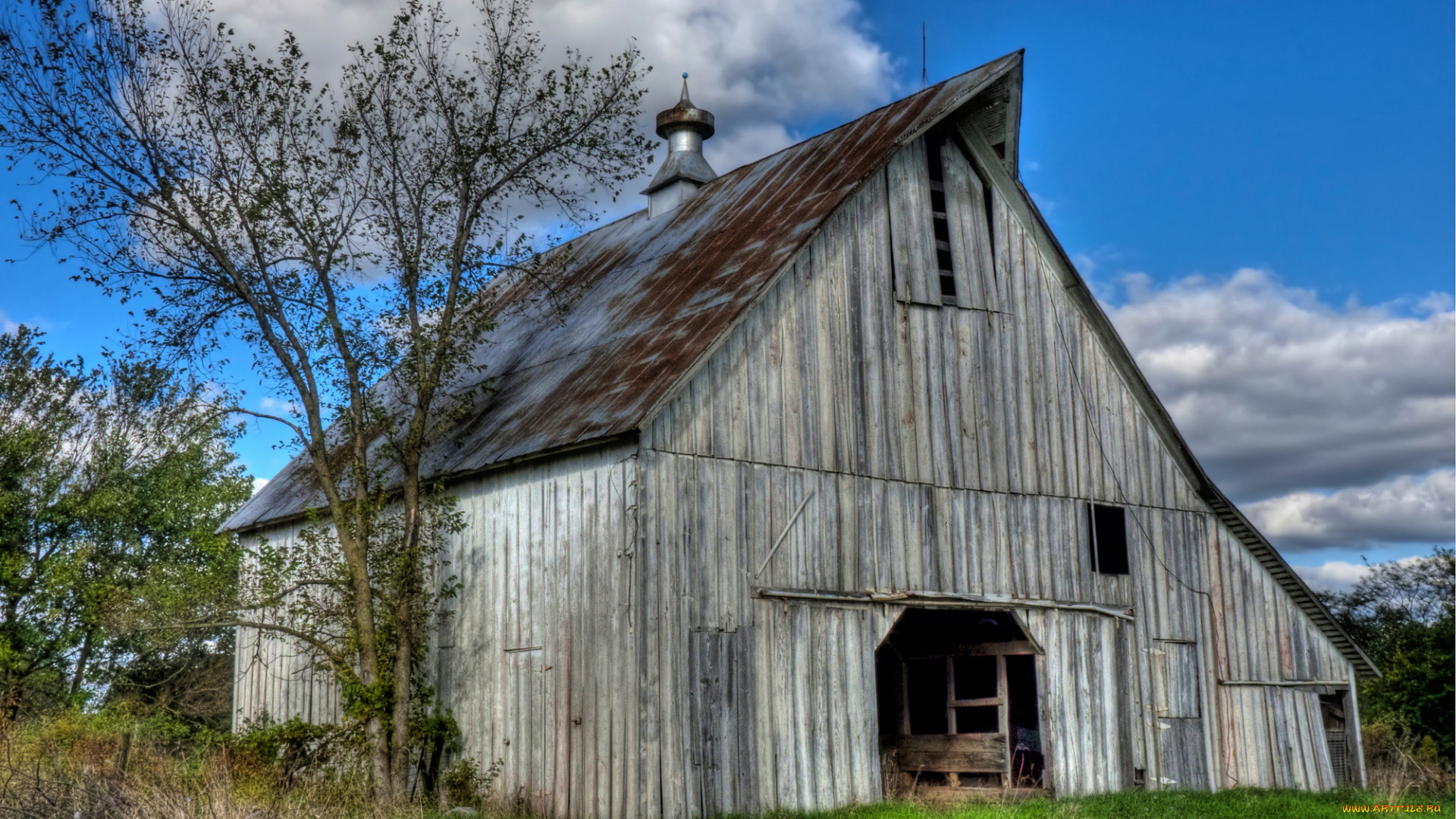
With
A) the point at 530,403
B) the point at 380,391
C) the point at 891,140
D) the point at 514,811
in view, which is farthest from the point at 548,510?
the point at 380,391

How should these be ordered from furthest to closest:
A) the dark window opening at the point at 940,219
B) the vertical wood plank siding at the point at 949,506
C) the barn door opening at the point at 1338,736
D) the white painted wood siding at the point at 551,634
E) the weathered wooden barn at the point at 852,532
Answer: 1. the barn door opening at the point at 1338,736
2. the dark window opening at the point at 940,219
3. the vertical wood plank siding at the point at 949,506
4. the weathered wooden barn at the point at 852,532
5. the white painted wood siding at the point at 551,634

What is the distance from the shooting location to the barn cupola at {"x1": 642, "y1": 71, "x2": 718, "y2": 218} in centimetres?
2388

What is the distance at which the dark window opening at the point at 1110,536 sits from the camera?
18281 mm

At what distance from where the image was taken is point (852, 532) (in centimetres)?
1574

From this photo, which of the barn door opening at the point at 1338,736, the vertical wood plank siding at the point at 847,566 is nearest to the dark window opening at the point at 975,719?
the vertical wood plank siding at the point at 847,566

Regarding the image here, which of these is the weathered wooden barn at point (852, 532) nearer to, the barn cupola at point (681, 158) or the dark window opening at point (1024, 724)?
the dark window opening at point (1024, 724)

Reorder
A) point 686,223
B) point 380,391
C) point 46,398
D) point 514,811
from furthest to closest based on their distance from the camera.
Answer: point 46,398 < point 380,391 < point 686,223 < point 514,811

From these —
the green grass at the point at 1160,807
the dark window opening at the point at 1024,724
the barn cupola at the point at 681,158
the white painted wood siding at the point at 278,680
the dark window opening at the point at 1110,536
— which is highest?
the barn cupola at the point at 681,158

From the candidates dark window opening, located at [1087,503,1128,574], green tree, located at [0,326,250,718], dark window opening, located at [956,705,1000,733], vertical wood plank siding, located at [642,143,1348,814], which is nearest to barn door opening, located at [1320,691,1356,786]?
vertical wood plank siding, located at [642,143,1348,814]

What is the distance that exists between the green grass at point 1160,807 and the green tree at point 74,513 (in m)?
19.1

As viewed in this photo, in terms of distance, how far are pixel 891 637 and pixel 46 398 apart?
22765mm

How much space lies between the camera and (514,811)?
593 inches

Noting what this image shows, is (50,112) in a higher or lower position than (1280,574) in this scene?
higher

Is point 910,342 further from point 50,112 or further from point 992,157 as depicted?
point 50,112
